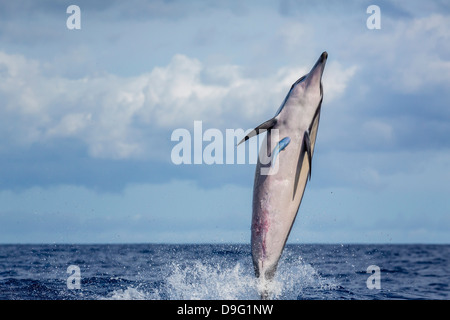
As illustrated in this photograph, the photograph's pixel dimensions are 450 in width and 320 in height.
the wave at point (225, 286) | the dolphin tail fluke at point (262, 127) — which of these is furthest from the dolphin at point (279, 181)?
the wave at point (225, 286)

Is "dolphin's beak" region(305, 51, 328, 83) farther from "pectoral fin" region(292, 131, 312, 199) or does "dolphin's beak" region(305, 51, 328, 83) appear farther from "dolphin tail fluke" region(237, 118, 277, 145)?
"pectoral fin" region(292, 131, 312, 199)

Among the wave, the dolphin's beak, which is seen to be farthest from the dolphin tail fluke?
the wave

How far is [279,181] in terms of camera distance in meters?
12.3

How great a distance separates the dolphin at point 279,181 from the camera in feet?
40.2

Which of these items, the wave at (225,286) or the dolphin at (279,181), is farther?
the wave at (225,286)

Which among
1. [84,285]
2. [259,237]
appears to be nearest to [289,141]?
[259,237]

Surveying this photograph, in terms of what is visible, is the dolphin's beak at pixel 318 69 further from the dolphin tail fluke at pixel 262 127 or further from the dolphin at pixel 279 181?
the dolphin tail fluke at pixel 262 127

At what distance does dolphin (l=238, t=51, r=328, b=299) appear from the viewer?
12266 mm
